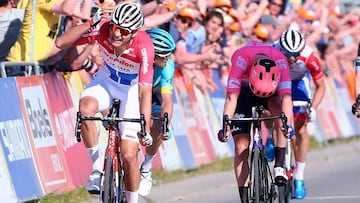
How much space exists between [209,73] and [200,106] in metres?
0.80

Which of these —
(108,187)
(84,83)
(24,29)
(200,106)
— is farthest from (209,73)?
(108,187)

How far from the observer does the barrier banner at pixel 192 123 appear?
17359 mm

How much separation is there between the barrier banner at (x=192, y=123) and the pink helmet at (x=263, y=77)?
562 centimetres

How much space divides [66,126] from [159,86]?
1.88m

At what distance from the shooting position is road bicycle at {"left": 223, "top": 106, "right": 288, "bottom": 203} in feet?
37.3

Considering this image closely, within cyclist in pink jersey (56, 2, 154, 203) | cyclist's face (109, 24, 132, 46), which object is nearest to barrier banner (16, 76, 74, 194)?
cyclist in pink jersey (56, 2, 154, 203)

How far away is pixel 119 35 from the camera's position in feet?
34.5

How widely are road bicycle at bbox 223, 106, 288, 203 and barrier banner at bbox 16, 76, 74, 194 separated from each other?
2.54 m

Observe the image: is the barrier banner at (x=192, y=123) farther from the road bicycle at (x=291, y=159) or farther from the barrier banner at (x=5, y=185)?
the barrier banner at (x=5, y=185)

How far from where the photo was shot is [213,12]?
18250 millimetres

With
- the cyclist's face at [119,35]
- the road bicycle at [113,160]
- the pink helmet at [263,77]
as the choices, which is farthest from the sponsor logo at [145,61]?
the pink helmet at [263,77]

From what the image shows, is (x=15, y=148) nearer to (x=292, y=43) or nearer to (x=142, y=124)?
(x=142, y=124)

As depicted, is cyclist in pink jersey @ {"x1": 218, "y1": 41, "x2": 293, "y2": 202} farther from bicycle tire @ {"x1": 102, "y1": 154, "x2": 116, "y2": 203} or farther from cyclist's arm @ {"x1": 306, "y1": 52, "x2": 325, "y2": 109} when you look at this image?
cyclist's arm @ {"x1": 306, "y1": 52, "x2": 325, "y2": 109}

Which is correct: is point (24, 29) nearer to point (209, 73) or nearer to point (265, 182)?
point (265, 182)
